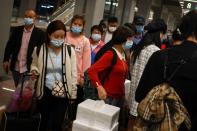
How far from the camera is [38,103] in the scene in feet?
14.8

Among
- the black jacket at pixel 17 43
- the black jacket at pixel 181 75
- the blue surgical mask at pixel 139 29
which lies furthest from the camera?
the blue surgical mask at pixel 139 29

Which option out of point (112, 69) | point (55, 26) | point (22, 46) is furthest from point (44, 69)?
point (22, 46)

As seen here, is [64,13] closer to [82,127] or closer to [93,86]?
[93,86]

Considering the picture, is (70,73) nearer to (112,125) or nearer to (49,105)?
(49,105)

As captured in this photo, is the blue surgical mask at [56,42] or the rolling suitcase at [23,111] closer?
the rolling suitcase at [23,111]

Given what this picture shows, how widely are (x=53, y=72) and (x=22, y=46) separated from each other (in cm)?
136

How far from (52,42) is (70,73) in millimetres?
379

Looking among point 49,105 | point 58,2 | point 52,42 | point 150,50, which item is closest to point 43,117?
point 49,105

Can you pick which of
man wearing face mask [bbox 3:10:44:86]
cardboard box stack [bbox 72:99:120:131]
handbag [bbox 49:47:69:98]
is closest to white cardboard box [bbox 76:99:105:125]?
cardboard box stack [bbox 72:99:120:131]

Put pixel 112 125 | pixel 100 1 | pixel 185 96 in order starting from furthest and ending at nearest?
pixel 100 1
pixel 112 125
pixel 185 96

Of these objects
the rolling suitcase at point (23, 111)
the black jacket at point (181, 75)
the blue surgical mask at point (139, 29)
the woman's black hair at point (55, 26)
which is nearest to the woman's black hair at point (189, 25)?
the black jacket at point (181, 75)

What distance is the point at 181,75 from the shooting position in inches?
113

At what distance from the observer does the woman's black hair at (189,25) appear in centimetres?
292

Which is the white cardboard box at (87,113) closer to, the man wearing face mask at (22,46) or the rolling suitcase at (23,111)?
the rolling suitcase at (23,111)
